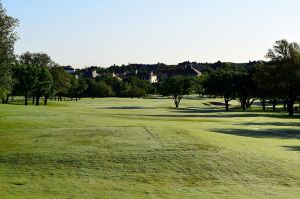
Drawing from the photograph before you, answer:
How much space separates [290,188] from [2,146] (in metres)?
20.6

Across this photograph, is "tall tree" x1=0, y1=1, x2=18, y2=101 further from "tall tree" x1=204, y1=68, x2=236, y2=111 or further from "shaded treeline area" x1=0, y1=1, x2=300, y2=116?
"tall tree" x1=204, y1=68, x2=236, y2=111

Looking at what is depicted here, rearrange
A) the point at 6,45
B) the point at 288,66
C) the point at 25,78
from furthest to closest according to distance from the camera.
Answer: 1. the point at 25,78
2. the point at 288,66
3. the point at 6,45

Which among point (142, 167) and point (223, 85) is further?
point (223, 85)

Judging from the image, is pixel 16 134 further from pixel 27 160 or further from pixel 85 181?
pixel 85 181

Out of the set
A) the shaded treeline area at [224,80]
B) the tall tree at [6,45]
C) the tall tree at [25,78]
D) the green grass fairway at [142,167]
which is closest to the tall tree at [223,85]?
the shaded treeline area at [224,80]

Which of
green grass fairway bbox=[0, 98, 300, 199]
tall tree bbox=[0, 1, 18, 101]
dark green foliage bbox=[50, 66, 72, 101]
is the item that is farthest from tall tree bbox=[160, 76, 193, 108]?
green grass fairway bbox=[0, 98, 300, 199]

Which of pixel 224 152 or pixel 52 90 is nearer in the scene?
pixel 224 152

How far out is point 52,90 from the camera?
146750mm

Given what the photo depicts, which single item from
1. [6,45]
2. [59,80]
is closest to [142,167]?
[6,45]

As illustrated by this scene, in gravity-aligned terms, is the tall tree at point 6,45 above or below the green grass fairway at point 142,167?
above

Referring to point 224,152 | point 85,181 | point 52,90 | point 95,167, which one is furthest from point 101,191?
point 52,90

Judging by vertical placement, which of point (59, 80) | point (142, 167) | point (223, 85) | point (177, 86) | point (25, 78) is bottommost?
point (142, 167)

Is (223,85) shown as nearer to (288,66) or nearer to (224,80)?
(224,80)

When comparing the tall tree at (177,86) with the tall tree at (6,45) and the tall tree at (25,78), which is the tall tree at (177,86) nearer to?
the tall tree at (25,78)
